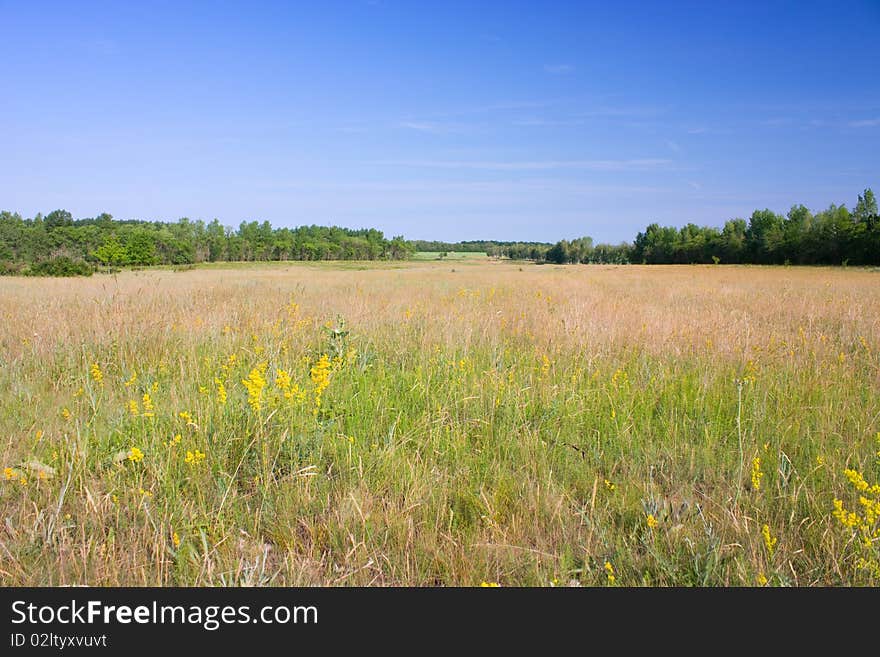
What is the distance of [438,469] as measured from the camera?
8.75 feet

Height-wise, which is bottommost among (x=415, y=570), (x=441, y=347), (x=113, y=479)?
(x=415, y=570)

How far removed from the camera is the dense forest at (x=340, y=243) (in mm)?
53031

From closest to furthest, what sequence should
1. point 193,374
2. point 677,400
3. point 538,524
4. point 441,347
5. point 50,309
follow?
point 538,524, point 677,400, point 193,374, point 441,347, point 50,309

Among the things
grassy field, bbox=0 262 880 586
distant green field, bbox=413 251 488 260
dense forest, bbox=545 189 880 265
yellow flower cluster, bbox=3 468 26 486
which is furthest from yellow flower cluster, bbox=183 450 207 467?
distant green field, bbox=413 251 488 260

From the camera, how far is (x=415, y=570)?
6.39ft

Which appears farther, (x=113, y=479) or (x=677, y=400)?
(x=677, y=400)

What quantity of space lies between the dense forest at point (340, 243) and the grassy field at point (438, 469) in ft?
108

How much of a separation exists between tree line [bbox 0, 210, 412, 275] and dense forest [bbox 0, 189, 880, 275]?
0.63 ft

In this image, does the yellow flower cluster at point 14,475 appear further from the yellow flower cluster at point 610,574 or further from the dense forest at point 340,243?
the dense forest at point 340,243

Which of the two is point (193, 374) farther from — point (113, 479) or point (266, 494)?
point (266, 494)

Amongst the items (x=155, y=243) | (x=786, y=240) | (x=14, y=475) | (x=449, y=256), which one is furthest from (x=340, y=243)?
(x=14, y=475)

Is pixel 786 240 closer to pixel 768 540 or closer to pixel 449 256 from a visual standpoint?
pixel 768 540
